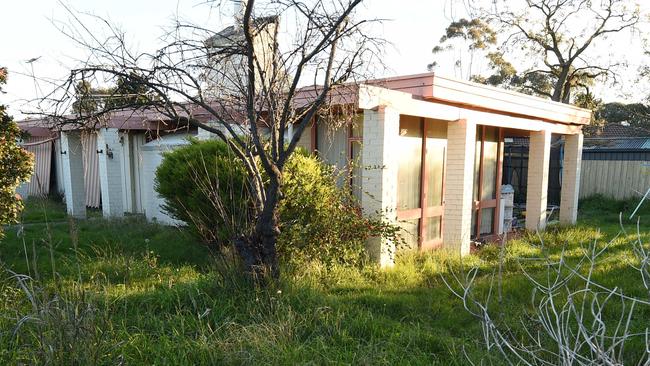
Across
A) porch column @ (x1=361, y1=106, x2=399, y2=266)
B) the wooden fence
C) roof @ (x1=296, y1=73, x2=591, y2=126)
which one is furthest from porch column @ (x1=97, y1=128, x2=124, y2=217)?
the wooden fence

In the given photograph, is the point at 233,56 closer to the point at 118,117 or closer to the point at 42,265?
the point at 42,265

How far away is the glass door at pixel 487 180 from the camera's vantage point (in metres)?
8.91

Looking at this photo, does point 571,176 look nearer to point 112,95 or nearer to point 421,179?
point 421,179

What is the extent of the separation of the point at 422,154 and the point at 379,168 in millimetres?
1934

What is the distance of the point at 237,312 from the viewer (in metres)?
3.89

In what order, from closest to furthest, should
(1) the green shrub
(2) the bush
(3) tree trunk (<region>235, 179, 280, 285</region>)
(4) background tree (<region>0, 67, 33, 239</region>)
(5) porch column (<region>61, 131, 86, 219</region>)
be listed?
(3) tree trunk (<region>235, 179, 280, 285</region>) < (2) the bush < (4) background tree (<region>0, 67, 33, 239</region>) < (1) the green shrub < (5) porch column (<region>61, 131, 86, 219</region>)

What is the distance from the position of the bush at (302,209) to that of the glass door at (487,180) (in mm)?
3617

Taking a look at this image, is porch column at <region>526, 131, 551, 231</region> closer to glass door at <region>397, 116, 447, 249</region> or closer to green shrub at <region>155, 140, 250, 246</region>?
glass door at <region>397, 116, 447, 249</region>

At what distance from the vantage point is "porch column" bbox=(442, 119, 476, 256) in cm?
714

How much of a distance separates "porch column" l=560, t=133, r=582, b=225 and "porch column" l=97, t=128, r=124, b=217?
1041 cm

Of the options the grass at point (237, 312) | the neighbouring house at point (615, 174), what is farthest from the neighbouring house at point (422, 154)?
the neighbouring house at point (615, 174)

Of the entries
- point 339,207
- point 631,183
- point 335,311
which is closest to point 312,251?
point 339,207

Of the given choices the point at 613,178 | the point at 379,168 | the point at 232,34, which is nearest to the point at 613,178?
the point at 613,178

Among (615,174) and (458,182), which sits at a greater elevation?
(458,182)
